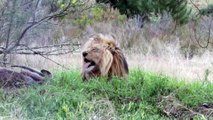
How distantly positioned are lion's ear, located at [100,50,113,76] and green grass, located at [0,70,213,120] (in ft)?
0.40

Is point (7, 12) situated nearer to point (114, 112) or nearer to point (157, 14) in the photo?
point (114, 112)

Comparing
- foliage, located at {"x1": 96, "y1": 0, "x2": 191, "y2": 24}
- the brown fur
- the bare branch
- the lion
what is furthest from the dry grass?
foliage, located at {"x1": 96, "y1": 0, "x2": 191, "y2": 24}

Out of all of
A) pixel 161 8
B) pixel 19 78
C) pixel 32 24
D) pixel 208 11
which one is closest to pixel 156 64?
pixel 32 24

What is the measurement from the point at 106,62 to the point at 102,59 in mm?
67

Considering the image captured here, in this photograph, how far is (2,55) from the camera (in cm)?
1032

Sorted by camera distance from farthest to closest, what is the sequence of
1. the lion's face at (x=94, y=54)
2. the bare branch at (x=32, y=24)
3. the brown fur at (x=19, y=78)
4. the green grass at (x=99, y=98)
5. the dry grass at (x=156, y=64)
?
the dry grass at (x=156, y=64) < the bare branch at (x=32, y=24) < the brown fur at (x=19, y=78) < the lion's face at (x=94, y=54) < the green grass at (x=99, y=98)

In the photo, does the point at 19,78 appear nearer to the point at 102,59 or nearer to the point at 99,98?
the point at 102,59

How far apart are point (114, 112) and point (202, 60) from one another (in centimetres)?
867

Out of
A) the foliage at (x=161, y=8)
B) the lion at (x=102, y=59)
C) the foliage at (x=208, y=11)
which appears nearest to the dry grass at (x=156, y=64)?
the lion at (x=102, y=59)

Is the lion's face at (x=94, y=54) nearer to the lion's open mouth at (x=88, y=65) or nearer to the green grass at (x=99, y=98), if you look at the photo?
the lion's open mouth at (x=88, y=65)

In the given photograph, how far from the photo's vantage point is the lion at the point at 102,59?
7.00 meters

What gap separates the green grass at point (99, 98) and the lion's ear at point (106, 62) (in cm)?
12

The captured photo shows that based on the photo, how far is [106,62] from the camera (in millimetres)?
7004

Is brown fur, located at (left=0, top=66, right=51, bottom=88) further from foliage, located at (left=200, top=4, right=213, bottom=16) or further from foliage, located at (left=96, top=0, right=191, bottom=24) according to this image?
foliage, located at (left=200, top=4, right=213, bottom=16)
